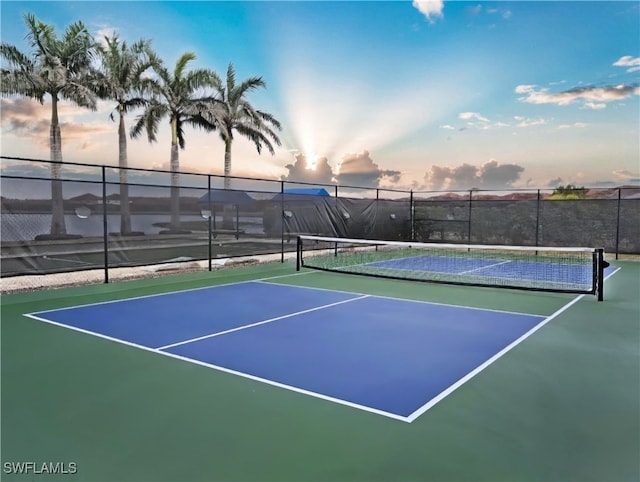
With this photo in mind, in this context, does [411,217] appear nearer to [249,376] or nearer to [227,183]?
[227,183]

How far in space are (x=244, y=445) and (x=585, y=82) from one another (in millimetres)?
17449

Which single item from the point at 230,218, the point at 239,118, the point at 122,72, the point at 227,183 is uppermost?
the point at 122,72

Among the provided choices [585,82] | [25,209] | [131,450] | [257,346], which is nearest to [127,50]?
[25,209]

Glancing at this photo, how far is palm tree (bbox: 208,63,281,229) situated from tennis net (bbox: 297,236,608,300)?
10.5 m

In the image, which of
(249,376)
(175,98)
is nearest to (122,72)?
(175,98)

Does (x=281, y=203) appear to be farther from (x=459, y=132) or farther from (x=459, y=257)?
(x=459, y=132)

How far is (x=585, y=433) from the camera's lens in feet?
10.3

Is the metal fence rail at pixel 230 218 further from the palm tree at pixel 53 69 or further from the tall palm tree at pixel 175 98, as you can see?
the tall palm tree at pixel 175 98

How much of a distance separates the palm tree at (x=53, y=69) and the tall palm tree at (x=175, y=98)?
2.89 m

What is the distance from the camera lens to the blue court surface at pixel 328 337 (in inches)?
159

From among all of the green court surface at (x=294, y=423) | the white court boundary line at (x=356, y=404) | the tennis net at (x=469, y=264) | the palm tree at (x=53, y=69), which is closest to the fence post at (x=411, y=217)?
the tennis net at (x=469, y=264)

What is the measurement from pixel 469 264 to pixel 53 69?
17778 millimetres

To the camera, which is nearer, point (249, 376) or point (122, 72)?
point (249, 376)

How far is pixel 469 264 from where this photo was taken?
1305 centimetres
